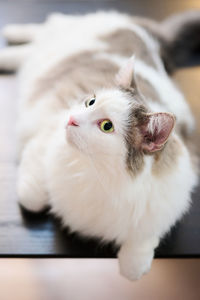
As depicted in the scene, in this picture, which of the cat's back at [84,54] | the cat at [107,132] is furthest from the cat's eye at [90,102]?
the cat's back at [84,54]

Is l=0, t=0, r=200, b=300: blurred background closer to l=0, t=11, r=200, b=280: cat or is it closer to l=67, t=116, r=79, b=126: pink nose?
l=0, t=11, r=200, b=280: cat

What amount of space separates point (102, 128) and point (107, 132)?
0.02m

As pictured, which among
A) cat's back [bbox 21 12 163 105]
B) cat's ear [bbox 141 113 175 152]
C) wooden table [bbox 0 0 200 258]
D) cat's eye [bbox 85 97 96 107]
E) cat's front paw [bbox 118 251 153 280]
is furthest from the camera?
cat's back [bbox 21 12 163 105]

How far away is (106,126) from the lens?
2.76 ft

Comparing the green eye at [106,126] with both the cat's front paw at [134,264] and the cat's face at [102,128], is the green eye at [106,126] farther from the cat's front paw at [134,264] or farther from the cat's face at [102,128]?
the cat's front paw at [134,264]

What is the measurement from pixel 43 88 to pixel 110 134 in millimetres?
728

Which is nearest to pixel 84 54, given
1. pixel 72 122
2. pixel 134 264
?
pixel 72 122

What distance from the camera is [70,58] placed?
1497 millimetres

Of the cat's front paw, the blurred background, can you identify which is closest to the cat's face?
the cat's front paw

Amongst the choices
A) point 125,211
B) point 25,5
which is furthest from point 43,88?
point 25,5

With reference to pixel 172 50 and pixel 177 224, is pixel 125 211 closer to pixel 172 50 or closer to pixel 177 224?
pixel 177 224

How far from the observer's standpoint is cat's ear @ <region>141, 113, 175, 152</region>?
0.78 metres

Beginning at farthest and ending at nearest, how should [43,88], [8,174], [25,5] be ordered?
[25,5], [43,88], [8,174]

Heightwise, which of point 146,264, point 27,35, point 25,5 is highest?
point 25,5
